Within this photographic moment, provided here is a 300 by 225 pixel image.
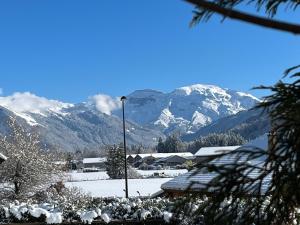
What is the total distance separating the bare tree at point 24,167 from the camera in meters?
35.0

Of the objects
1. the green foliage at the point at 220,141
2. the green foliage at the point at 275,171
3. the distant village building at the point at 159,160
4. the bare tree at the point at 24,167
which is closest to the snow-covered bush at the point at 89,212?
the green foliage at the point at 275,171

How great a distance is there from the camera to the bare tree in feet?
115

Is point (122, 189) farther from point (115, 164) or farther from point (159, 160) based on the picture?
point (159, 160)

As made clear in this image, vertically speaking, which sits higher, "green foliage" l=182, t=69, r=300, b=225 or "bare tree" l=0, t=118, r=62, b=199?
"bare tree" l=0, t=118, r=62, b=199

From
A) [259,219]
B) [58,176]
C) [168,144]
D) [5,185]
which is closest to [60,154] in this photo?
[58,176]

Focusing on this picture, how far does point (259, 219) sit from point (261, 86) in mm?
1137

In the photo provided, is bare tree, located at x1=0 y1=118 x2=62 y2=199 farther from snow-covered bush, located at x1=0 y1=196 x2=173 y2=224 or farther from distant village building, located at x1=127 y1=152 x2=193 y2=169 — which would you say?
distant village building, located at x1=127 y1=152 x2=193 y2=169

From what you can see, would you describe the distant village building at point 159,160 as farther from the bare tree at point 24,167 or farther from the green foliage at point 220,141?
the bare tree at point 24,167

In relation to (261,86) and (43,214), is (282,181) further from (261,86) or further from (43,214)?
(43,214)

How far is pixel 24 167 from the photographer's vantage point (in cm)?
3569

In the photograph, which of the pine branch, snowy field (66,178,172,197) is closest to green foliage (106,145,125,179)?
snowy field (66,178,172,197)

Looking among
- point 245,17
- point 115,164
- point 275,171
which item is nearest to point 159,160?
point 115,164

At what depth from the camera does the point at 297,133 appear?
4168 mm

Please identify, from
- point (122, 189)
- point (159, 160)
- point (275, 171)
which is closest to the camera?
point (275, 171)
